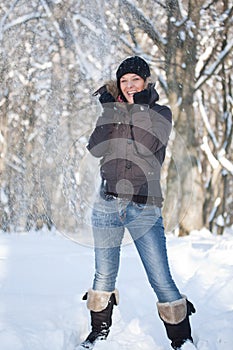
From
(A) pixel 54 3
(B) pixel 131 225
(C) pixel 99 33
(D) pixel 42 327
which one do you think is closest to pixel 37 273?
(D) pixel 42 327

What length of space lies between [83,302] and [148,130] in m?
1.56

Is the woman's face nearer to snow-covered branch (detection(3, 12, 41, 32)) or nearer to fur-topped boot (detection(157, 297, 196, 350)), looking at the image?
fur-topped boot (detection(157, 297, 196, 350))

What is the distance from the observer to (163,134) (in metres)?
2.66

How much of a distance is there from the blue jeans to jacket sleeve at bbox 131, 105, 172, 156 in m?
0.30

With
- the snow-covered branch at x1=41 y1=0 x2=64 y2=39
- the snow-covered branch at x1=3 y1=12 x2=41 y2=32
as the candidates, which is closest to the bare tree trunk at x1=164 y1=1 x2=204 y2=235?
the snow-covered branch at x1=41 y1=0 x2=64 y2=39

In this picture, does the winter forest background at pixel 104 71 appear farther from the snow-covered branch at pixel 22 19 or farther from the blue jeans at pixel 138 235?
the blue jeans at pixel 138 235

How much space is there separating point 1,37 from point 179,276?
7.74 m

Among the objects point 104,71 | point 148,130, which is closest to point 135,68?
point 148,130

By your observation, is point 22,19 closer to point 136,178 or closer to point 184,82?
point 184,82

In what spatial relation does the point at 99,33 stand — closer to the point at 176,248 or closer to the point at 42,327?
the point at 176,248

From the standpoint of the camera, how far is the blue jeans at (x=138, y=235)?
8.91 ft

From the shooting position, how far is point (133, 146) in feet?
8.75

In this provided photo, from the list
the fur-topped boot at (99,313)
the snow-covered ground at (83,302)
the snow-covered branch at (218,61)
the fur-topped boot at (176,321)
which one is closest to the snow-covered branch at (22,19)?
the snow-covered branch at (218,61)

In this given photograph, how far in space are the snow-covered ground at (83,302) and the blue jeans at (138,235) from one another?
430 millimetres
